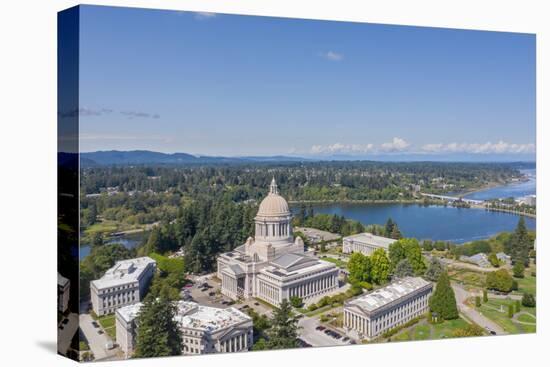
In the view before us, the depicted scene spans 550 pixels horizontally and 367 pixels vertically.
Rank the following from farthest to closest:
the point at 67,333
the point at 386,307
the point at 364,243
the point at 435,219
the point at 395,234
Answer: the point at 364,243, the point at 435,219, the point at 395,234, the point at 386,307, the point at 67,333

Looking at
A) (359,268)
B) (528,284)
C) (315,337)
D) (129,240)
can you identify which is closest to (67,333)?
(129,240)

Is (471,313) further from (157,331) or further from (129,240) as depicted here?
(129,240)

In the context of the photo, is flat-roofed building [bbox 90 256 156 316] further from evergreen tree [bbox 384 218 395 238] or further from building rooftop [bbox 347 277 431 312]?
evergreen tree [bbox 384 218 395 238]

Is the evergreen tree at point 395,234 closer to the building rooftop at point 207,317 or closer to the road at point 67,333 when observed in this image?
the building rooftop at point 207,317

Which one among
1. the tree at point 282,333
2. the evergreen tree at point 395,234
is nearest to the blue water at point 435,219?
the evergreen tree at point 395,234

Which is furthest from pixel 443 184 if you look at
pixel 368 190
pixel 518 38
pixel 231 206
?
pixel 231 206

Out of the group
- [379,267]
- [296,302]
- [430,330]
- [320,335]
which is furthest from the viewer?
[379,267]

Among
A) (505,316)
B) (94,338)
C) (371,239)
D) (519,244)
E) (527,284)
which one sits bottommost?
(505,316)
